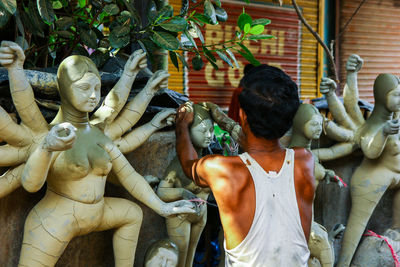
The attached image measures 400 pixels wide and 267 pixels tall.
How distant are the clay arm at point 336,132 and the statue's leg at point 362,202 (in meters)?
0.25

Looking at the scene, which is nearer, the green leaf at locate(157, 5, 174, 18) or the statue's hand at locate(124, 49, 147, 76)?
the statue's hand at locate(124, 49, 147, 76)

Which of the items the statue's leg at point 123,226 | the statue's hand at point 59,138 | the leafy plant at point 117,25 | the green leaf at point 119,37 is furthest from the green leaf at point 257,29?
the statue's hand at point 59,138

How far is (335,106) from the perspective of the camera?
3.60 meters

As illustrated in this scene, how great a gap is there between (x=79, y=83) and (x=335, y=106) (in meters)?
1.86

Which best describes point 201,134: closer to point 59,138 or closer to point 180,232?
point 180,232

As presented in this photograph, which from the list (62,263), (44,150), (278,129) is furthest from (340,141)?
(44,150)

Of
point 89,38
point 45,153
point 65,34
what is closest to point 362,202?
point 89,38

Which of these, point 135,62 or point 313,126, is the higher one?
point 135,62

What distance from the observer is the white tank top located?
212 cm

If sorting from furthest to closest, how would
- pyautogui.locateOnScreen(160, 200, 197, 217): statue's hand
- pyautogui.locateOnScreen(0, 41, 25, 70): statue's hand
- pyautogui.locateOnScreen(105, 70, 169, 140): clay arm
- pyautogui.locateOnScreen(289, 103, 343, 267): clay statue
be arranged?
pyautogui.locateOnScreen(289, 103, 343, 267): clay statue < pyautogui.locateOnScreen(105, 70, 169, 140): clay arm < pyautogui.locateOnScreen(160, 200, 197, 217): statue's hand < pyautogui.locateOnScreen(0, 41, 25, 70): statue's hand

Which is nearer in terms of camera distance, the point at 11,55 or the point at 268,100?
the point at 268,100

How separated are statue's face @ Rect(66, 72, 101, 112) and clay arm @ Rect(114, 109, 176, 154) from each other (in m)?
0.35

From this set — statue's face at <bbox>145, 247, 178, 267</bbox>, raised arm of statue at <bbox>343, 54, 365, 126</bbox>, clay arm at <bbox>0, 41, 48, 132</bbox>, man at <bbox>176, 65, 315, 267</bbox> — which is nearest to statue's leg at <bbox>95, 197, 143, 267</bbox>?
statue's face at <bbox>145, 247, 178, 267</bbox>

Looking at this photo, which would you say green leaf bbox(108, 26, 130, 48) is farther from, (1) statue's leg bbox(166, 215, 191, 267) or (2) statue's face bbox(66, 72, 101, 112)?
(1) statue's leg bbox(166, 215, 191, 267)
